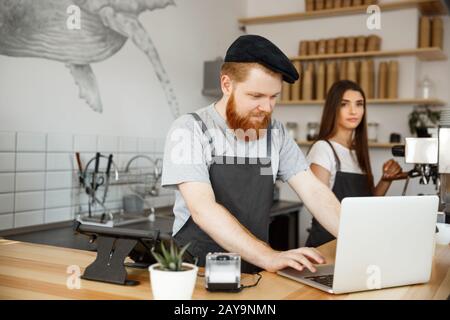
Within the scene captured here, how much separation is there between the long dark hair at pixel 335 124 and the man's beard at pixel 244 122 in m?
1.18

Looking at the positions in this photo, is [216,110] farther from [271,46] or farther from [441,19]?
[441,19]

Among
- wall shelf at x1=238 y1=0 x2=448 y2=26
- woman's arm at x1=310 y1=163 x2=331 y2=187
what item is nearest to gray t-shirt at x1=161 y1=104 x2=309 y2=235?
woman's arm at x1=310 y1=163 x2=331 y2=187

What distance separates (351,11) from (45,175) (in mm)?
3047

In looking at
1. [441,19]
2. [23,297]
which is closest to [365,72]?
[441,19]

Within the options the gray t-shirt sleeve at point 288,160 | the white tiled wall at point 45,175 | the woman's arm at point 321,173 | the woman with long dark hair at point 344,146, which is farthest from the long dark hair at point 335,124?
the white tiled wall at point 45,175

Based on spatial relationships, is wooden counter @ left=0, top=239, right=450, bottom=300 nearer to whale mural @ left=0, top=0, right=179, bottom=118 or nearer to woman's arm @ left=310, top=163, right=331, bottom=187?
woman's arm @ left=310, top=163, right=331, bottom=187

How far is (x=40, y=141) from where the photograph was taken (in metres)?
3.03

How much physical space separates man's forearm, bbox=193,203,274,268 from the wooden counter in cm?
7

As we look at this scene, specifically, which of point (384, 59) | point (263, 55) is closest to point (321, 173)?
point (263, 55)

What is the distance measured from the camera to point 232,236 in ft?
5.55

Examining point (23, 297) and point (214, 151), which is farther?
point (214, 151)

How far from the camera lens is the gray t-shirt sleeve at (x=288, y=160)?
86.2 inches

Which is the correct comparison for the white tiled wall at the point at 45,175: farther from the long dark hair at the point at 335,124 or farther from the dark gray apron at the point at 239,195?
the long dark hair at the point at 335,124

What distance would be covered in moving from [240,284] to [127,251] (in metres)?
0.34
